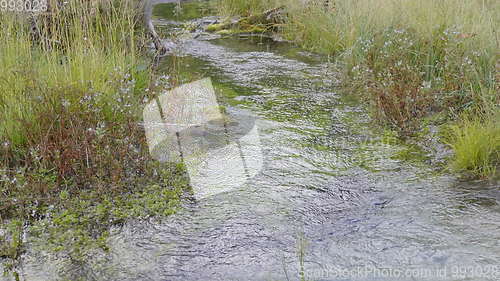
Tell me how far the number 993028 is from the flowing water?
10.2ft

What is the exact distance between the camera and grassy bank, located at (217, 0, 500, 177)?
16.6 ft

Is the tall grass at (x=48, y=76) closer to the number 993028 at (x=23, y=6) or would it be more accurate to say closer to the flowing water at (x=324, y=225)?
the number 993028 at (x=23, y=6)

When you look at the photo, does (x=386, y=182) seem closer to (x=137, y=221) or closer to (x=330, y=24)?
(x=137, y=221)

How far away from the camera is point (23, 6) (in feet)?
20.3

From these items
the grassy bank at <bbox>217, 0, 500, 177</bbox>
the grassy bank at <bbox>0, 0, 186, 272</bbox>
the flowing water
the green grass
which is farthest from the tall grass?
the green grass

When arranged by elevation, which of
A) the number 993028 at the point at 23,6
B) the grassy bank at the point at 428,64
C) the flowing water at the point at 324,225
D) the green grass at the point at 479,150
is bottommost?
the flowing water at the point at 324,225

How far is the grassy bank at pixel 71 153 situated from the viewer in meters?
3.92

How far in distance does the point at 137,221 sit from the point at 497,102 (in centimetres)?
358

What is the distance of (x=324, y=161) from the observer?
4.97 m

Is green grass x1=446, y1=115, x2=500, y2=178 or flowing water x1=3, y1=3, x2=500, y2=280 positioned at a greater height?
green grass x1=446, y1=115, x2=500, y2=178

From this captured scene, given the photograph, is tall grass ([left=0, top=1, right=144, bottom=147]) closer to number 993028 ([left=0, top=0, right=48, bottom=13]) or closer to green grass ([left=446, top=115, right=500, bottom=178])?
number 993028 ([left=0, top=0, right=48, bottom=13])

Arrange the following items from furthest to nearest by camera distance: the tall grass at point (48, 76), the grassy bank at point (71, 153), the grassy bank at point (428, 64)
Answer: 1. the grassy bank at point (428, 64)
2. the tall grass at point (48, 76)
3. the grassy bank at point (71, 153)

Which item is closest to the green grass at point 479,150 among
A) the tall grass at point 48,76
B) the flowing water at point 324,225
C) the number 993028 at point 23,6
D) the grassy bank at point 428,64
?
the grassy bank at point 428,64

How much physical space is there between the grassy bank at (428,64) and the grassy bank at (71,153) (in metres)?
2.59
